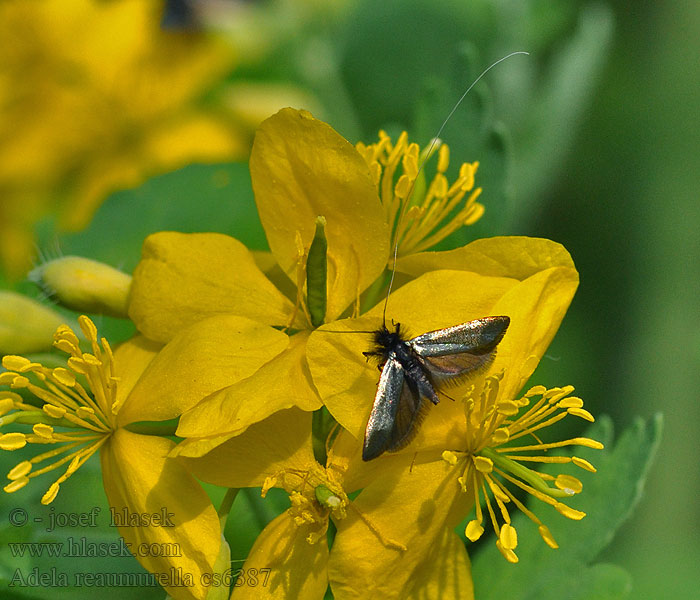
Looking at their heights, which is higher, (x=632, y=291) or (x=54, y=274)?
(x=54, y=274)

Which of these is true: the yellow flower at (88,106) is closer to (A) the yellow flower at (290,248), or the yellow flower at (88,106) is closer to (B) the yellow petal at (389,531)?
(A) the yellow flower at (290,248)

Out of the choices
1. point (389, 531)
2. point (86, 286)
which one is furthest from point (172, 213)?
point (389, 531)

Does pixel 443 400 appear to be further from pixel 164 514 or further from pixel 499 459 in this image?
pixel 164 514

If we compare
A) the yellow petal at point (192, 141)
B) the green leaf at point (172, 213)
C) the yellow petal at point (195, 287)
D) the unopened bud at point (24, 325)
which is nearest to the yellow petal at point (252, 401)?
the yellow petal at point (195, 287)

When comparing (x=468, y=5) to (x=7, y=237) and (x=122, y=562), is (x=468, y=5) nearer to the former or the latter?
(x=7, y=237)

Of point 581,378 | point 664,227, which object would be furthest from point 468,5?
point 581,378

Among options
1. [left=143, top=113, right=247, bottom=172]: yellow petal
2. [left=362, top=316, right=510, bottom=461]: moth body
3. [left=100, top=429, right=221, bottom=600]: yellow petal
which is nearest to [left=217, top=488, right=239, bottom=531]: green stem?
[left=100, top=429, right=221, bottom=600]: yellow petal

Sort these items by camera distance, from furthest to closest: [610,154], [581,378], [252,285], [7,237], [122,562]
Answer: [610,154] < [7,237] < [581,378] < [122,562] < [252,285]
